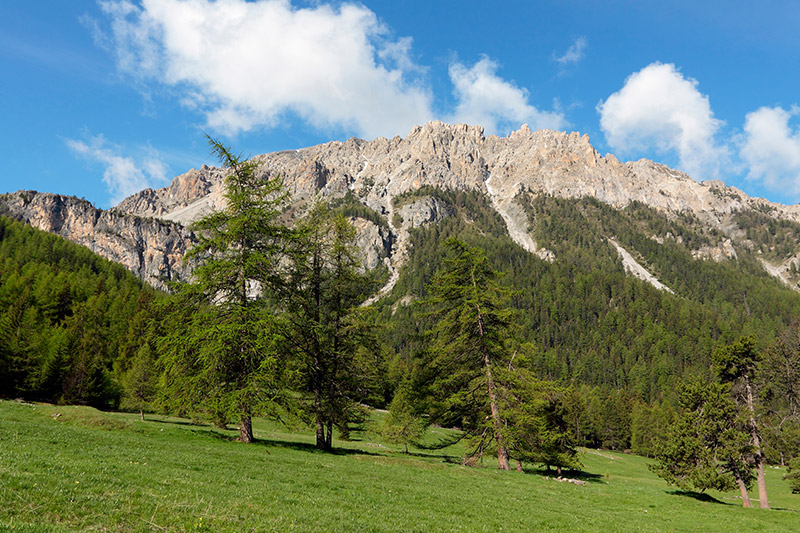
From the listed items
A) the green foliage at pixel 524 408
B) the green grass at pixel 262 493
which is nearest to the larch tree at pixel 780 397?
the green grass at pixel 262 493

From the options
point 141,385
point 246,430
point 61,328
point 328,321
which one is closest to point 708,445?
point 328,321

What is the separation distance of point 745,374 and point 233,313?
3928 centimetres

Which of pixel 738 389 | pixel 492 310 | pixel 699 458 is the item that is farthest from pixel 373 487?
pixel 738 389

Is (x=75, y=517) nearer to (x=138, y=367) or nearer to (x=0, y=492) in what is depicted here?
(x=0, y=492)

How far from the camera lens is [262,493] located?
1349 cm

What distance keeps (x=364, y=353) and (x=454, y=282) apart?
9.44m

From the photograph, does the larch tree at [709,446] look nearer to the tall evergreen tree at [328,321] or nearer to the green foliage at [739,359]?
the green foliage at [739,359]

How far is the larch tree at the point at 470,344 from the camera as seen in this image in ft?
102

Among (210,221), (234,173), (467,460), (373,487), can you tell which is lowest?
(467,460)

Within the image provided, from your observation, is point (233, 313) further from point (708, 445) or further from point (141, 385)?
point (141, 385)

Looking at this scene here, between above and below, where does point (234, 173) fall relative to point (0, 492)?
above

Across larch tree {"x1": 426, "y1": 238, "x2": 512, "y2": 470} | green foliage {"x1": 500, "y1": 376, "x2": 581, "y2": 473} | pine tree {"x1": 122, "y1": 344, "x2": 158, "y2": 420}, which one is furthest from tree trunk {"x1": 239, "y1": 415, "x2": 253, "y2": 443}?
pine tree {"x1": 122, "y1": 344, "x2": 158, "y2": 420}

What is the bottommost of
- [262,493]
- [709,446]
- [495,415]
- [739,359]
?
[709,446]

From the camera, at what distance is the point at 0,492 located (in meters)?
9.12
